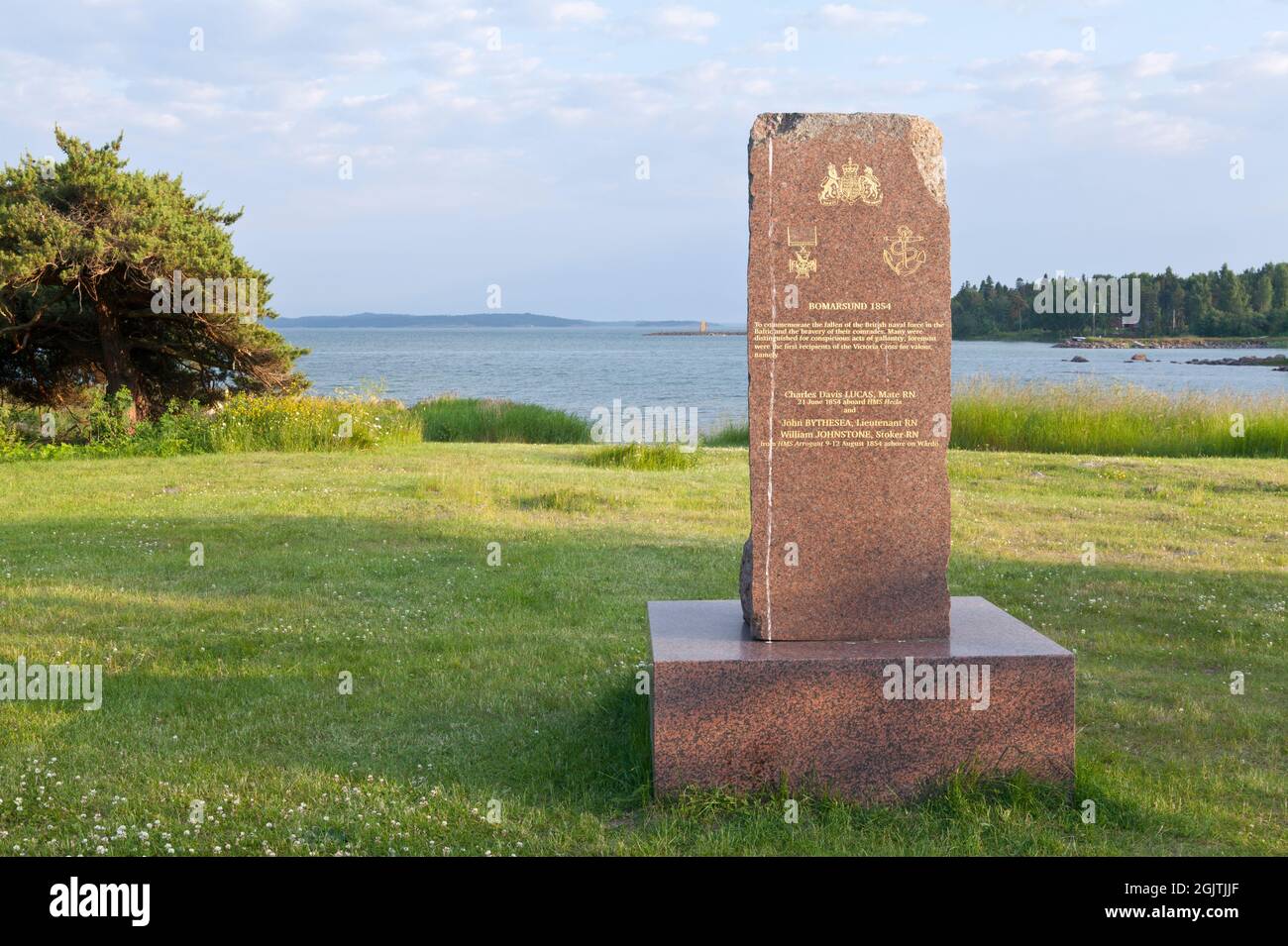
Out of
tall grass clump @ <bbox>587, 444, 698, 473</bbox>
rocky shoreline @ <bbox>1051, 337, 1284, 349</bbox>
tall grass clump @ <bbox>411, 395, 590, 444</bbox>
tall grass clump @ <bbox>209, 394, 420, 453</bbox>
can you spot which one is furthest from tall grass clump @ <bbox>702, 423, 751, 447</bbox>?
rocky shoreline @ <bbox>1051, 337, 1284, 349</bbox>

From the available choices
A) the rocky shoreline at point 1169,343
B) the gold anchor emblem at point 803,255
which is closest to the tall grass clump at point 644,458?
the gold anchor emblem at point 803,255

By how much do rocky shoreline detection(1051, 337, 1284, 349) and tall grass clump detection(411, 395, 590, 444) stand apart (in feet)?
215

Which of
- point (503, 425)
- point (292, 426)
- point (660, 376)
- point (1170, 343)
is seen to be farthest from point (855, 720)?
point (1170, 343)

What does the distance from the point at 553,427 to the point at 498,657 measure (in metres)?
15.7

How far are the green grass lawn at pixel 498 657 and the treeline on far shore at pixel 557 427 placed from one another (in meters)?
2.61

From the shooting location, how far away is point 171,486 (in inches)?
523

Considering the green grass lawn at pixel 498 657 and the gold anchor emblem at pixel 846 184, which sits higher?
the gold anchor emblem at pixel 846 184

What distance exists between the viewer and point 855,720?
4762mm

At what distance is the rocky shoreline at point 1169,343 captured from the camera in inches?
2871

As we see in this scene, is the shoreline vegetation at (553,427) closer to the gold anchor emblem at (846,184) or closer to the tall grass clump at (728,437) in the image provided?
the tall grass clump at (728,437)

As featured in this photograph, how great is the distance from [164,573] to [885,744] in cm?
687

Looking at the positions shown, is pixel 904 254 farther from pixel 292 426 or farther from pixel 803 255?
pixel 292 426

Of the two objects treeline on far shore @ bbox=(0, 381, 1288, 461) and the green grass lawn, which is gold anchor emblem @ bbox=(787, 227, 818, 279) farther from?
treeline on far shore @ bbox=(0, 381, 1288, 461)

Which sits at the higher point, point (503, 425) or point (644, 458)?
point (503, 425)
